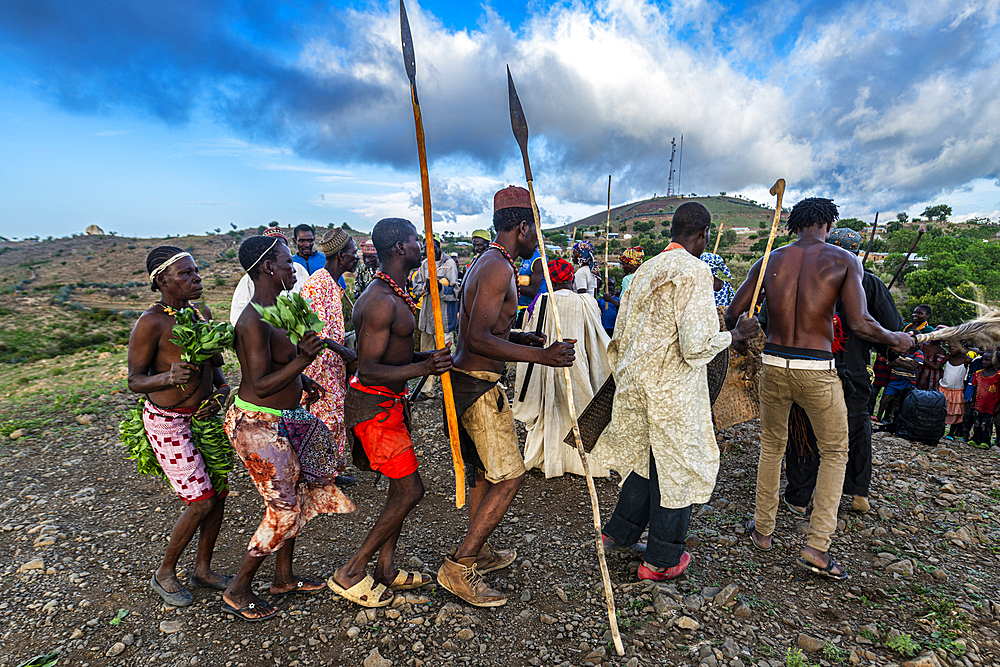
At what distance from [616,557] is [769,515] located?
3.56ft

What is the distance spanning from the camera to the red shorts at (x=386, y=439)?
8.66 ft

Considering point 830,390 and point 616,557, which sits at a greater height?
point 830,390

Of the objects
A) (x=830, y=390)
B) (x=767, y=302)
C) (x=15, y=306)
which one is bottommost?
(x=15, y=306)

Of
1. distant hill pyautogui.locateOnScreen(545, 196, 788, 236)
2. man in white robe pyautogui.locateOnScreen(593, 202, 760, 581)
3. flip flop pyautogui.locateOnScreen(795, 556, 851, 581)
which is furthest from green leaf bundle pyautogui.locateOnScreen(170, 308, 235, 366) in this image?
distant hill pyautogui.locateOnScreen(545, 196, 788, 236)

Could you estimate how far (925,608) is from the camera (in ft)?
8.76

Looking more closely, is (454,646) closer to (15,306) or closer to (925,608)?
(925,608)

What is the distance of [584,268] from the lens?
6445 mm

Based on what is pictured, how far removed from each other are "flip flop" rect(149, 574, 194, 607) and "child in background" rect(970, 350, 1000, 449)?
23.1 feet

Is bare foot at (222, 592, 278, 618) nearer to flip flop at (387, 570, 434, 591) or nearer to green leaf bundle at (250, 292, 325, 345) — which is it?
flip flop at (387, 570, 434, 591)

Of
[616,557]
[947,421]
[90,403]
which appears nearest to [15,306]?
[90,403]

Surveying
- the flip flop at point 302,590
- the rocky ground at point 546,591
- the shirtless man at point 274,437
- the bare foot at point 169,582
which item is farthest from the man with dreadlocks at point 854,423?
the bare foot at point 169,582

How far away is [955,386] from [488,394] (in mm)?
5782

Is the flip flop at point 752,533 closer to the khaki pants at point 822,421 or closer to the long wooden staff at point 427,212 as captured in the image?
the khaki pants at point 822,421

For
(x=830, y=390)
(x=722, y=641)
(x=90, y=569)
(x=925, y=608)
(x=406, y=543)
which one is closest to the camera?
(x=722, y=641)
